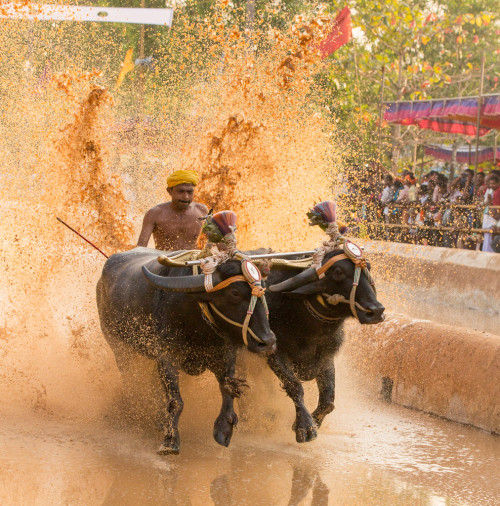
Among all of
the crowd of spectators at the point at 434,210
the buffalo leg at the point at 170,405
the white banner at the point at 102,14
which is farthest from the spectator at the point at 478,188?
the buffalo leg at the point at 170,405

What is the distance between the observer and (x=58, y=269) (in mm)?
8984

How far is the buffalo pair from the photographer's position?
5.47 m

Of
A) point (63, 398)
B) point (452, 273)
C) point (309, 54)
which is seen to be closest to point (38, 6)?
point (309, 54)

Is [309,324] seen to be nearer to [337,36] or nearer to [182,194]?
[182,194]

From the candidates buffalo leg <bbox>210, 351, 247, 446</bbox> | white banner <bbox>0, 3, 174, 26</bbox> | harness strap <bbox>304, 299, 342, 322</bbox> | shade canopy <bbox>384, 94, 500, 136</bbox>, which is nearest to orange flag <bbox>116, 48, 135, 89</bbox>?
white banner <bbox>0, 3, 174, 26</bbox>

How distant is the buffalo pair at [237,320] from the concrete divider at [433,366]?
1.35 m

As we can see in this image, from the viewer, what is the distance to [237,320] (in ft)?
17.8

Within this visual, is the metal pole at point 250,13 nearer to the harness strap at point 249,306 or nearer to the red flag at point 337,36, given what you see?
the red flag at point 337,36

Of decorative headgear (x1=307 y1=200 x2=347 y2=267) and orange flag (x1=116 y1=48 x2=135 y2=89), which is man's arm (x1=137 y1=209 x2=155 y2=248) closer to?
decorative headgear (x1=307 y1=200 x2=347 y2=267)

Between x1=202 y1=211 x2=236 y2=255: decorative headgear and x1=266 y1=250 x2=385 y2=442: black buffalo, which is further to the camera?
x1=266 y1=250 x2=385 y2=442: black buffalo

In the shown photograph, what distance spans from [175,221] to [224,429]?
2.50 meters

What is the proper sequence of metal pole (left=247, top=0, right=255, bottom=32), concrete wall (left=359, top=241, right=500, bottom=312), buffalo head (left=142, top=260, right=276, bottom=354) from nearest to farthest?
1. buffalo head (left=142, top=260, right=276, bottom=354)
2. concrete wall (left=359, top=241, right=500, bottom=312)
3. metal pole (left=247, top=0, right=255, bottom=32)

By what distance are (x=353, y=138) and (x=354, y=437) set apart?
1617 centimetres

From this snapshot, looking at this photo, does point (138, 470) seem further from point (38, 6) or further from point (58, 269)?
point (38, 6)
